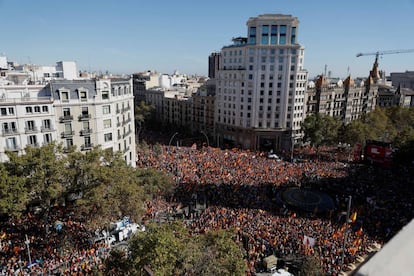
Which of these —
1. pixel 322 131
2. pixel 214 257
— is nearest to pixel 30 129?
pixel 214 257

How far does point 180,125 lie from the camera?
92.1 m

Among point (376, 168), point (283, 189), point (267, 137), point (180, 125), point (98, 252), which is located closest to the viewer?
point (98, 252)

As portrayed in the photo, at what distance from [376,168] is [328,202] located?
785 inches

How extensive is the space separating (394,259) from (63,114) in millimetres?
39075

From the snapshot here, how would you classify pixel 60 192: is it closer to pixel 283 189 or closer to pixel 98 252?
pixel 98 252

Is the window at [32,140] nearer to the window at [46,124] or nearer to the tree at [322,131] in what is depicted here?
the window at [46,124]

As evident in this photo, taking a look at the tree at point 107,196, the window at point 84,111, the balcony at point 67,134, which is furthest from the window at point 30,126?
the tree at point 107,196

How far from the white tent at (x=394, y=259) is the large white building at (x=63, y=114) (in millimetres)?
33378

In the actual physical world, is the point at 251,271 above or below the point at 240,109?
below

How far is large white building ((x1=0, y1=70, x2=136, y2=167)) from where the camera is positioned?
32.3 metres

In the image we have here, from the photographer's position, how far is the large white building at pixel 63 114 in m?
32.3

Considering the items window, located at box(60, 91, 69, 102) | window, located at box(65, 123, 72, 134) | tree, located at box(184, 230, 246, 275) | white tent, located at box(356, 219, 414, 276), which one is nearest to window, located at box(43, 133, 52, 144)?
window, located at box(65, 123, 72, 134)

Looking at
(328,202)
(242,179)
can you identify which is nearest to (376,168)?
(328,202)

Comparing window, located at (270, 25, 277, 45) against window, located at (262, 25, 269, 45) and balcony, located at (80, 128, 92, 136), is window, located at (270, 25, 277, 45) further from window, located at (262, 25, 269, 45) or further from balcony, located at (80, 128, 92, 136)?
balcony, located at (80, 128, 92, 136)
